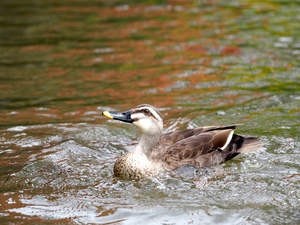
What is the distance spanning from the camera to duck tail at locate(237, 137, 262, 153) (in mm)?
9250

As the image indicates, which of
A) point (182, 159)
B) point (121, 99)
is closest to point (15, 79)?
point (121, 99)

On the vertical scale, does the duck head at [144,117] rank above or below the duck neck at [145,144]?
above

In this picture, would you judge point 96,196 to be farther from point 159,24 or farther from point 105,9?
point 105,9

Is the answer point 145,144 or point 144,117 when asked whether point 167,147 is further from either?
point 144,117

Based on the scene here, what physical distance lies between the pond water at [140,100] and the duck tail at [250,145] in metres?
0.17

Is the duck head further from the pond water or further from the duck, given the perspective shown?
the pond water

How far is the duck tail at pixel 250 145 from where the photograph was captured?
925 cm

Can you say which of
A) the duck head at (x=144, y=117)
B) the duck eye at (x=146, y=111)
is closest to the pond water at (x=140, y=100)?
the duck head at (x=144, y=117)

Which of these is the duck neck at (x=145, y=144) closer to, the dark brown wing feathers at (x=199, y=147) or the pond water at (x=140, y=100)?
the dark brown wing feathers at (x=199, y=147)

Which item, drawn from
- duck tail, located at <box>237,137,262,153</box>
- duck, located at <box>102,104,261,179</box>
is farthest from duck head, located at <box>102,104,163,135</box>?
duck tail, located at <box>237,137,262,153</box>

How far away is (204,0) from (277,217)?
15.7 metres

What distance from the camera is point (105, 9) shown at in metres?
21.3

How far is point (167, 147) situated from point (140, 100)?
345 cm

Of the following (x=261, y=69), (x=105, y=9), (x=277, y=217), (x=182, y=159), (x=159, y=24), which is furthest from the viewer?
(x=105, y=9)
